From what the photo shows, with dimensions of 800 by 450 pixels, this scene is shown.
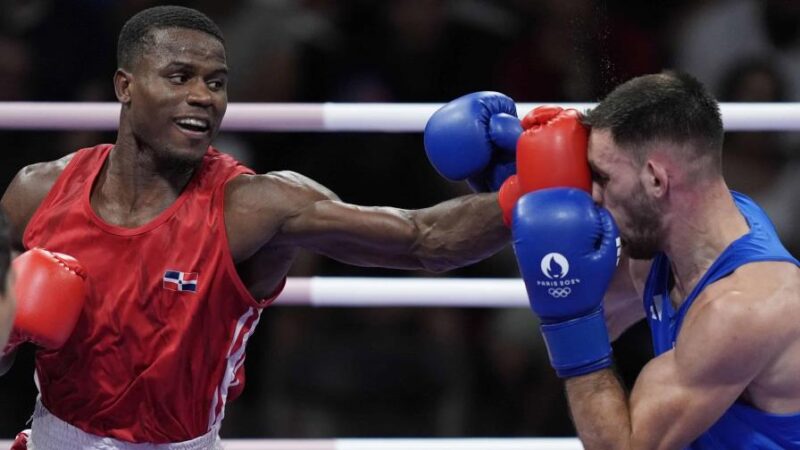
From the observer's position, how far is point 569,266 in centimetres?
241

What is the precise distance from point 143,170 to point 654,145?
3.79ft

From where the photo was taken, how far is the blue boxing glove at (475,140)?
2.71 metres

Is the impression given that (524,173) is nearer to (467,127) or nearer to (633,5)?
(467,127)

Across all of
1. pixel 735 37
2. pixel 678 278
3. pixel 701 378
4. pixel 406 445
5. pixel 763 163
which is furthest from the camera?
pixel 735 37

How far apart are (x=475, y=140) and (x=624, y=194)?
0.36 meters

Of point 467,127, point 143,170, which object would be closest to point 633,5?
point 467,127

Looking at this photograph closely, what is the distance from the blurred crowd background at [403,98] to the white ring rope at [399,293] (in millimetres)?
1017

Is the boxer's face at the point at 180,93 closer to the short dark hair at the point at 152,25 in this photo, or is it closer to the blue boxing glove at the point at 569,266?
the short dark hair at the point at 152,25

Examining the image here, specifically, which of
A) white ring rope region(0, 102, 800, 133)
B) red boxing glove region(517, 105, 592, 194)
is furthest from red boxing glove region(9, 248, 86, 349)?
red boxing glove region(517, 105, 592, 194)

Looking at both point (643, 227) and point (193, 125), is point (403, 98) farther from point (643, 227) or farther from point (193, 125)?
point (643, 227)

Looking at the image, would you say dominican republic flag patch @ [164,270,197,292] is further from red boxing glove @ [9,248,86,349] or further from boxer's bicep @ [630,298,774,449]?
boxer's bicep @ [630,298,774,449]

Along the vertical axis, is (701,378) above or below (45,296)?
below

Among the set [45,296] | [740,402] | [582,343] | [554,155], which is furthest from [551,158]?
[45,296]

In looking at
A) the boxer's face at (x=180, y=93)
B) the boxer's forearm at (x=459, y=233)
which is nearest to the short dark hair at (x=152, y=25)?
the boxer's face at (x=180, y=93)
